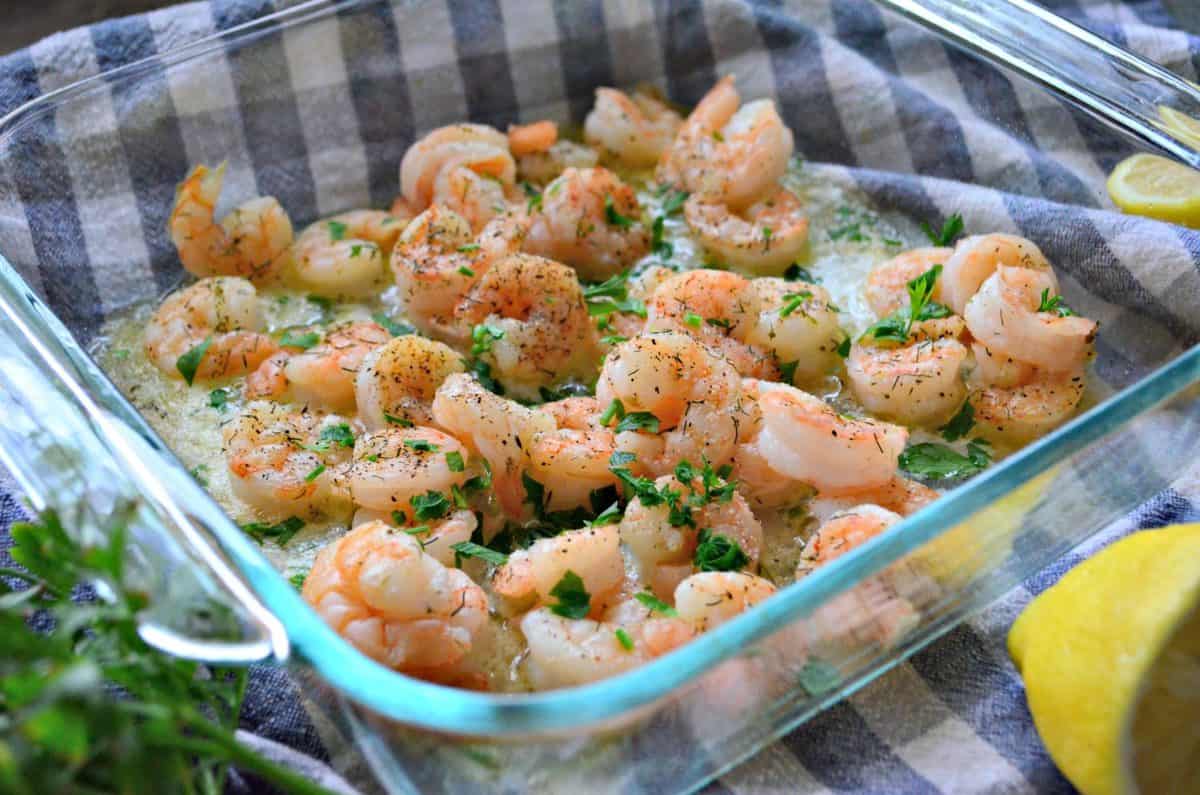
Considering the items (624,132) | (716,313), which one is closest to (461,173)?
(624,132)

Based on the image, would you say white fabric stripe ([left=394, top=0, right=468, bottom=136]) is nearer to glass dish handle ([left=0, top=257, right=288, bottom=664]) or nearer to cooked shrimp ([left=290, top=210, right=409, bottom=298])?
cooked shrimp ([left=290, top=210, right=409, bottom=298])

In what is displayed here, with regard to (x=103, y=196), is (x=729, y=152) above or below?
below

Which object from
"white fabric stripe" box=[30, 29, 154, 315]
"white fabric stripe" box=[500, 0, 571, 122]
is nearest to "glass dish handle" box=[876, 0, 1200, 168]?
"white fabric stripe" box=[500, 0, 571, 122]

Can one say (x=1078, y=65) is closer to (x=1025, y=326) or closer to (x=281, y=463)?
(x=1025, y=326)

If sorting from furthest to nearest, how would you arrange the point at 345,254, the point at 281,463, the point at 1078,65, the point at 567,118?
1. the point at 567,118
2. the point at 345,254
3. the point at 1078,65
4. the point at 281,463

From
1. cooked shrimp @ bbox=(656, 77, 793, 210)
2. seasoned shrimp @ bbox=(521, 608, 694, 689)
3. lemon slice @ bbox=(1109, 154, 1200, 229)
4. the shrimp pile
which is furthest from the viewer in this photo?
cooked shrimp @ bbox=(656, 77, 793, 210)

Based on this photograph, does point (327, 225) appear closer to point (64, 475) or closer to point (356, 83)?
point (356, 83)

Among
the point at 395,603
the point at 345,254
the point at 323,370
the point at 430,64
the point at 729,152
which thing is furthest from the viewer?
the point at 430,64
